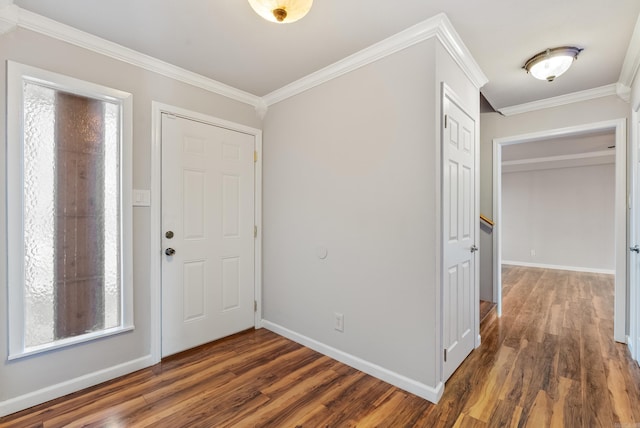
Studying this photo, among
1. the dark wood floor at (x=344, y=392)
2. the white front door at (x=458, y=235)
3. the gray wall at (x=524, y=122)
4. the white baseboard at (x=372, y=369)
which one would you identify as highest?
the gray wall at (x=524, y=122)

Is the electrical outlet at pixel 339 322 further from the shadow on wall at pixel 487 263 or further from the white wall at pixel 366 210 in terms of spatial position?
the shadow on wall at pixel 487 263

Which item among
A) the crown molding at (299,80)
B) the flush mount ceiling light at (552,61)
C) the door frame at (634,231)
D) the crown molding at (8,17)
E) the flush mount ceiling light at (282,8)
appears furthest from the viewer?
the door frame at (634,231)

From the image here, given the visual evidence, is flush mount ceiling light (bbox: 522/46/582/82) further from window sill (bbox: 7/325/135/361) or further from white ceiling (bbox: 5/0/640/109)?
window sill (bbox: 7/325/135/361)

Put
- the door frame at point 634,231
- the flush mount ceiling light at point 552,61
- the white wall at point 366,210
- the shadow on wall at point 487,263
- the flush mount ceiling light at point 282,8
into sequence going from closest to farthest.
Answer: the flush mount ceiling light at point 282,8 → the white wall at point 366,210 → the flush mount ceiling light at point 552,61 → the door frame at point 634,231 → the shadow on wall at point 487,263

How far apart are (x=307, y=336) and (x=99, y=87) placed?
2554mm

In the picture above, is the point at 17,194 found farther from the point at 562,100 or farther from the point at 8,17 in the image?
the point at 562,100

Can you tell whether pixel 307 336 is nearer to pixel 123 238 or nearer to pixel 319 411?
pixel 319 411

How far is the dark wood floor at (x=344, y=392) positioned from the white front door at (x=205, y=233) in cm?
26

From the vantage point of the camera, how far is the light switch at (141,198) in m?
2.23

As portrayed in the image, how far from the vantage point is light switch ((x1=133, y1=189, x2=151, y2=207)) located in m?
2.23

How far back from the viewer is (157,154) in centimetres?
235

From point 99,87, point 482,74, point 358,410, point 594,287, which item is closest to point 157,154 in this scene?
point 99,87

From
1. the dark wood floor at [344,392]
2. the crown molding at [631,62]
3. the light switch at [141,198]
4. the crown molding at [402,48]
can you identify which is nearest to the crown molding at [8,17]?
the light switch at [141,198]

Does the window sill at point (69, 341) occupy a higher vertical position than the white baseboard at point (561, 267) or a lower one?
higher
